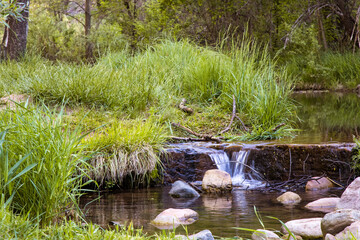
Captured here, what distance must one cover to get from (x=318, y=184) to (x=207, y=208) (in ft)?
5.77

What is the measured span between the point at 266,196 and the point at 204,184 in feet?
2.56

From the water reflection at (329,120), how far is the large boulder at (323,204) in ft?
6.08

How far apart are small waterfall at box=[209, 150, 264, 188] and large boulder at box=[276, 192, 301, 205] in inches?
36.3

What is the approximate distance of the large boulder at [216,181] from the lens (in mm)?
5402

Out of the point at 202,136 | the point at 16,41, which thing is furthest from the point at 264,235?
the point at 16,41

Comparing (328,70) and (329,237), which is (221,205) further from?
(328,70)

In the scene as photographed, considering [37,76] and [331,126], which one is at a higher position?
[37,76]

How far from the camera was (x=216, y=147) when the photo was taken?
6.14 m

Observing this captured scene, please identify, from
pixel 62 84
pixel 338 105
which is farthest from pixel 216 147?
pixel 338 105

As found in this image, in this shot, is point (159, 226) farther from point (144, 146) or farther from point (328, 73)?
point (328, 73)

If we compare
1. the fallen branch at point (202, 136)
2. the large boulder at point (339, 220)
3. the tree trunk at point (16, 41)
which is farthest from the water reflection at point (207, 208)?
the tree trunk at point (16, 41)

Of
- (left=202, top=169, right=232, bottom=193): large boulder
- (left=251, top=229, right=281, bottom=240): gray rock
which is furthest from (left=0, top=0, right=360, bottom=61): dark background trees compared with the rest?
(left=251, top=229, right=281, bottom=240): gray rock

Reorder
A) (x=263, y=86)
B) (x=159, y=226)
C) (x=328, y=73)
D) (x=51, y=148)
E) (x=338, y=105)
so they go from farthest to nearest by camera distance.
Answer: (x=328, y=73)
(x=338, y=105)
(x=263, y=86)
(x=159, y=226)
(x=51, y=148)

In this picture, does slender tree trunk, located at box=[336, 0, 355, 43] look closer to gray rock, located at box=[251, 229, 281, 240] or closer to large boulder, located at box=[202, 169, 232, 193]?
large boulder, located at box=[202, 169, 232, 193]
